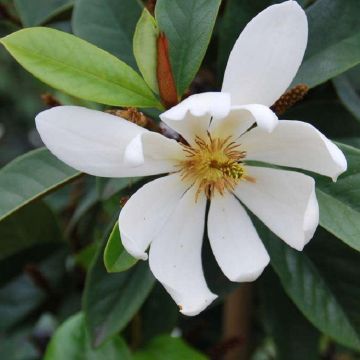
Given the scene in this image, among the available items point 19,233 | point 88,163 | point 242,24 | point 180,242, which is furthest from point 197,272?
point 19,233

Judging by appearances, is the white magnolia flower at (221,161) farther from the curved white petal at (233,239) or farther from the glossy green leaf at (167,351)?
the glossy green leaf at (167,351)

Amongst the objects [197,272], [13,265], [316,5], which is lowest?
[13,265]

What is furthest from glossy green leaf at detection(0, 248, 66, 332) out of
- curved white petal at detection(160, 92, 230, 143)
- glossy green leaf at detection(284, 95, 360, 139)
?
curved white petal at detection(160, 92, 230, 143)

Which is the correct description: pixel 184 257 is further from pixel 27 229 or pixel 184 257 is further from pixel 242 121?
pixel 27 229

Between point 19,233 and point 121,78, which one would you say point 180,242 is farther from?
point 19,233

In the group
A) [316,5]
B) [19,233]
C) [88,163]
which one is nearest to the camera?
[88,163]

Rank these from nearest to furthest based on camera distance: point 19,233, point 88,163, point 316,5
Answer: point 88,163 < point 316,5 < point 19,233
